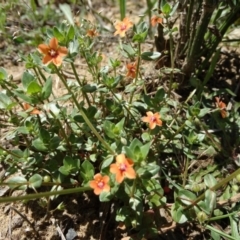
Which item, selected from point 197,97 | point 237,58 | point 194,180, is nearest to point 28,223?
point 194,180

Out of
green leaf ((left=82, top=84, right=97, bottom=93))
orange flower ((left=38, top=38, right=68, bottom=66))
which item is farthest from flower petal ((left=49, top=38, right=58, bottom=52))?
green leaf ((left=82, top=84, right=97, bottom=93))

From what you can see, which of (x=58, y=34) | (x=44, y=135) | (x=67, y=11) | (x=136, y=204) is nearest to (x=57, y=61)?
(x=58, y=34)

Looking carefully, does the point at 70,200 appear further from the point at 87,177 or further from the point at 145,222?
the point at 145,222

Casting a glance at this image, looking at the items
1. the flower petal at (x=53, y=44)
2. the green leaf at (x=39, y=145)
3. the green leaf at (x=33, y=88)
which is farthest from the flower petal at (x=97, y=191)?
the flower petal at (x=53, y=44)

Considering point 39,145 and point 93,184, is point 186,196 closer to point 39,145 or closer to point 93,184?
point 93,184

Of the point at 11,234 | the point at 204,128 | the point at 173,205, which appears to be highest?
the point at 204,128

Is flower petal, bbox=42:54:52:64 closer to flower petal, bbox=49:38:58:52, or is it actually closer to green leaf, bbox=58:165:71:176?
flower petal, bbox=49:38:58:52
